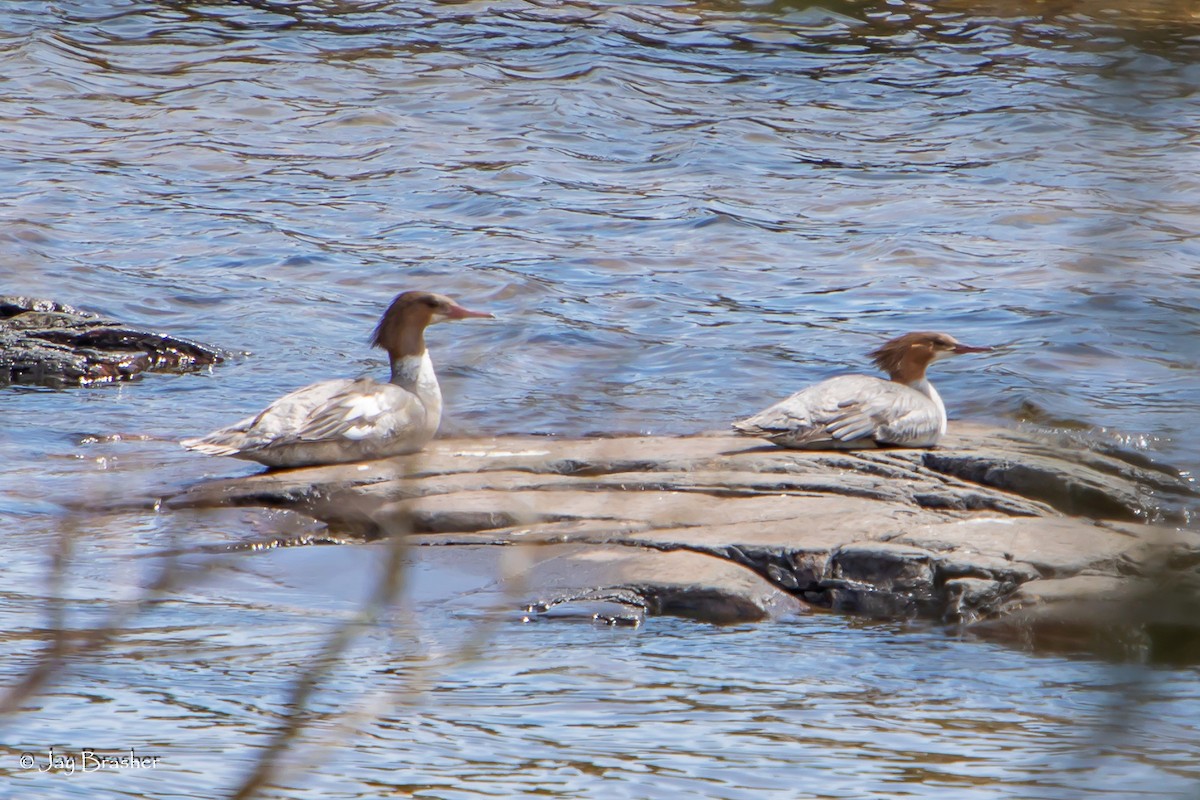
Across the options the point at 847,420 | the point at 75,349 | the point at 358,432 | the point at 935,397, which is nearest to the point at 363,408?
the point at 358,432

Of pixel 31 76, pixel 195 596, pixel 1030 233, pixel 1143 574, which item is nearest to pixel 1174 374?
pixel 1030 233

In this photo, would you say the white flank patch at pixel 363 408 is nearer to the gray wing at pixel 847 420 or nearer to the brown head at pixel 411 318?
the brown head at pixel 411 318

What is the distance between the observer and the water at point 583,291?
149 inches

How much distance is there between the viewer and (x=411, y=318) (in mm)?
7887

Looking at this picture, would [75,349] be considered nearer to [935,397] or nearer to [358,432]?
[358,432]

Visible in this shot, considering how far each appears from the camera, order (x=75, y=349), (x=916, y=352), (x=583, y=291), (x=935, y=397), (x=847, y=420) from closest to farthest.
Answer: (x=847, y=420)
(x=935, y=397)
(x=916, y=352)
(x=75, y=349)
(x=583, y=291)

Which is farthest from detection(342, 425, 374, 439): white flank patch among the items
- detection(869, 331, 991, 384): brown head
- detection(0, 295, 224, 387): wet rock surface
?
detection(0, 295, 224, 387): wet rock surface

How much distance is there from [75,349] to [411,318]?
3.14 meters

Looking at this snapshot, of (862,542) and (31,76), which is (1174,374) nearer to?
(862,542)

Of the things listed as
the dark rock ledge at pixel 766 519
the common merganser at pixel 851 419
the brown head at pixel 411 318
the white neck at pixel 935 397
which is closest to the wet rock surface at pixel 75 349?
the brown head at pixel 411 318

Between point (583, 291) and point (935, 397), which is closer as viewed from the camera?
point (935, 397)

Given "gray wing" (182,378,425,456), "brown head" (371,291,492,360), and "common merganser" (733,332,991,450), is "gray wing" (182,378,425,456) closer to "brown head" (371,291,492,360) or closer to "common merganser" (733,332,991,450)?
"brown head" (371,291,492,360)

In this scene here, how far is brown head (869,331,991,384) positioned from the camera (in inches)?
317

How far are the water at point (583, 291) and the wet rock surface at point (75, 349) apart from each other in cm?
29
